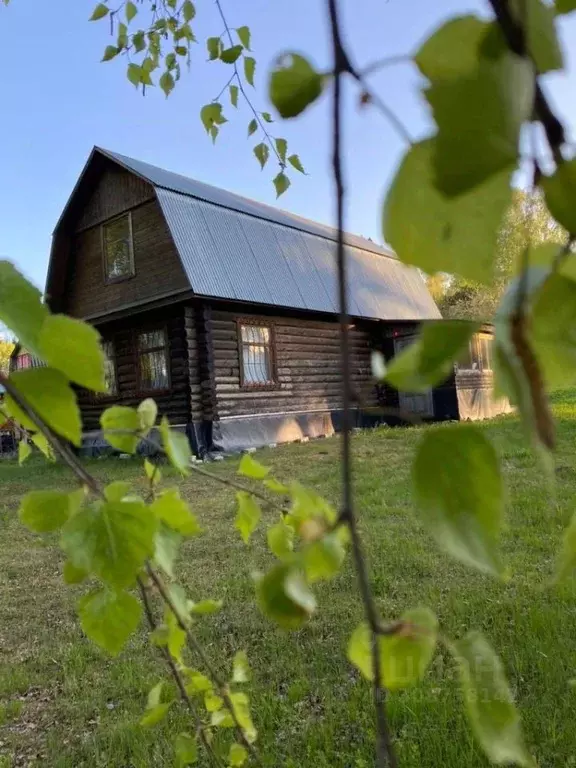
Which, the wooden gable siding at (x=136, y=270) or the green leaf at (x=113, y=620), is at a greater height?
the wooden gable siding at (x=136, y=270)

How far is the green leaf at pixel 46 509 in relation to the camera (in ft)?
1.59

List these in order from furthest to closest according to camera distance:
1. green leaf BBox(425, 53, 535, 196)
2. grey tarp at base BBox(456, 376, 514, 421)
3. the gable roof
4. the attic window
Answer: grey tarp at base BBox(456, 376, 514, 421) < the attic window < the gable roof < green leaf BBox(425, 53, 535, 196)

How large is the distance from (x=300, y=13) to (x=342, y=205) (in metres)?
0.41

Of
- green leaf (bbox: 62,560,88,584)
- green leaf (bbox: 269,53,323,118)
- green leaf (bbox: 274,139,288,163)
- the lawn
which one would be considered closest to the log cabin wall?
the lawn

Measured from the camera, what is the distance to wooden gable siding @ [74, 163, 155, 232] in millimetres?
9688

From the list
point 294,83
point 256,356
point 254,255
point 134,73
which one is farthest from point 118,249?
point 294,83

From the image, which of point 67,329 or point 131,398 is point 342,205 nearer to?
point 67,329

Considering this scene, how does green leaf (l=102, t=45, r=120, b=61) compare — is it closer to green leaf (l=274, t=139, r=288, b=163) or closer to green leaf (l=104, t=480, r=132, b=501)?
green leaf (l=274, t=139, r=288, b=163)

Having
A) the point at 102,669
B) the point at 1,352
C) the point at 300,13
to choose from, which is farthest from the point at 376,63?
the point at 1,352

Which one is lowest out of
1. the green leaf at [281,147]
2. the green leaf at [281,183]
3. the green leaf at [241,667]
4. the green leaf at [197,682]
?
the green leaf at [241,667]

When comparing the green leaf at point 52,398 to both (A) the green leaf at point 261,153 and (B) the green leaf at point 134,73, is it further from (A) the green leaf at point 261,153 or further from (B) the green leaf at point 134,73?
(B) the green leaf at point 134,73

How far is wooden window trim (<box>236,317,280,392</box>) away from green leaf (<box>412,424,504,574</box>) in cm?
950

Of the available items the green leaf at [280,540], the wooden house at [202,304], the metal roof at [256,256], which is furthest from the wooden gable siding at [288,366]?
the green leaf at [280,540]

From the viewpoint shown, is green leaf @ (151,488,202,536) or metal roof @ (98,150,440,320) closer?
green leaf @ (151,488,202,536)
